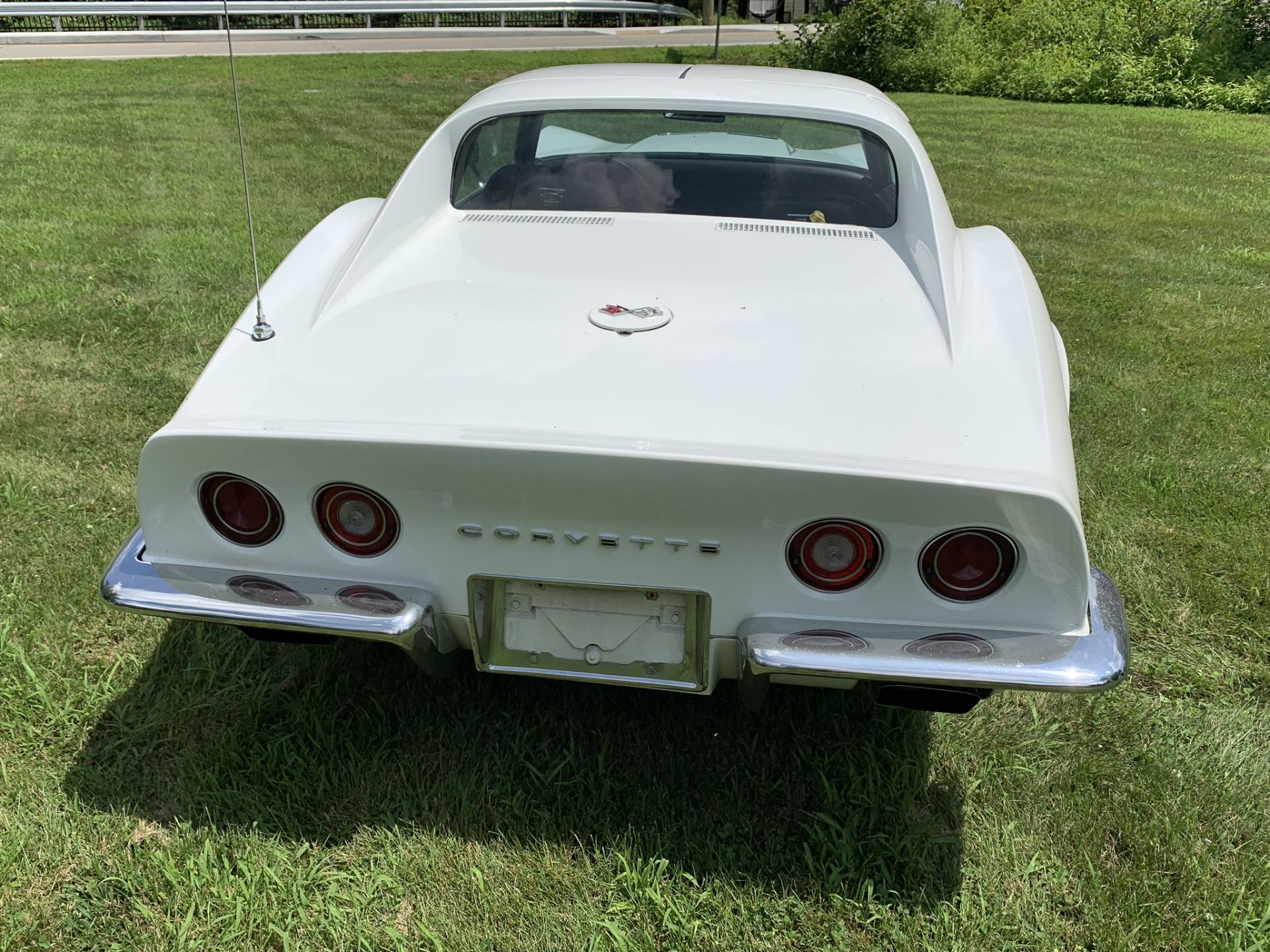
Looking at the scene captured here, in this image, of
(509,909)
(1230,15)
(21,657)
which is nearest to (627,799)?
(509,909)

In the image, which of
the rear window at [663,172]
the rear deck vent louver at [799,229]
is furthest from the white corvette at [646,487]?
the rear window at [663,172]

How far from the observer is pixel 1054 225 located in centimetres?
739

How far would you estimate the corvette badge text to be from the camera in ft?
6.10

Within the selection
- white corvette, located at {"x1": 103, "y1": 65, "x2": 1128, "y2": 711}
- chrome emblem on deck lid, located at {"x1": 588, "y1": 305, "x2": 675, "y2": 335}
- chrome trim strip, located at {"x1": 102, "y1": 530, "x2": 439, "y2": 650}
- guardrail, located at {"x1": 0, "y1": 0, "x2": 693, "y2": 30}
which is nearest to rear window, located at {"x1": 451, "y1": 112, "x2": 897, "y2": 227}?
white corvette, located at {"x1": 103, "y1": 65, "x2": 1128, "y2": 711}

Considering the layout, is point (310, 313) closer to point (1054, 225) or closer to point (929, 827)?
point (929, 827)

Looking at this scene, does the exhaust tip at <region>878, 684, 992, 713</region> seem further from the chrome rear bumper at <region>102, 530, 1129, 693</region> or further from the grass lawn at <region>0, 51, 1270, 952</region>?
the grass lawn at <region>0, 51, 1270, 952</region>

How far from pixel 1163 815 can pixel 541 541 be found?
5.18ft

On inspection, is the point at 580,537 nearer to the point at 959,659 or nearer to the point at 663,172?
the point at 959,659

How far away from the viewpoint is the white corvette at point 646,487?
1799mm

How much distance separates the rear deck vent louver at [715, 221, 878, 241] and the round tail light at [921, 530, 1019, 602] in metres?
1.23

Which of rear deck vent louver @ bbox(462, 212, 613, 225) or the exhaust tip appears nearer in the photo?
the exhaust tip

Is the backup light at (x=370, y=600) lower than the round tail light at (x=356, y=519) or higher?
lower

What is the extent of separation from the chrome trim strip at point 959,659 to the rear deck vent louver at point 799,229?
51.9 inches

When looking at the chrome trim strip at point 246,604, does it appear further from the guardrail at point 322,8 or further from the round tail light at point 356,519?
the guardrail at point 322,8
